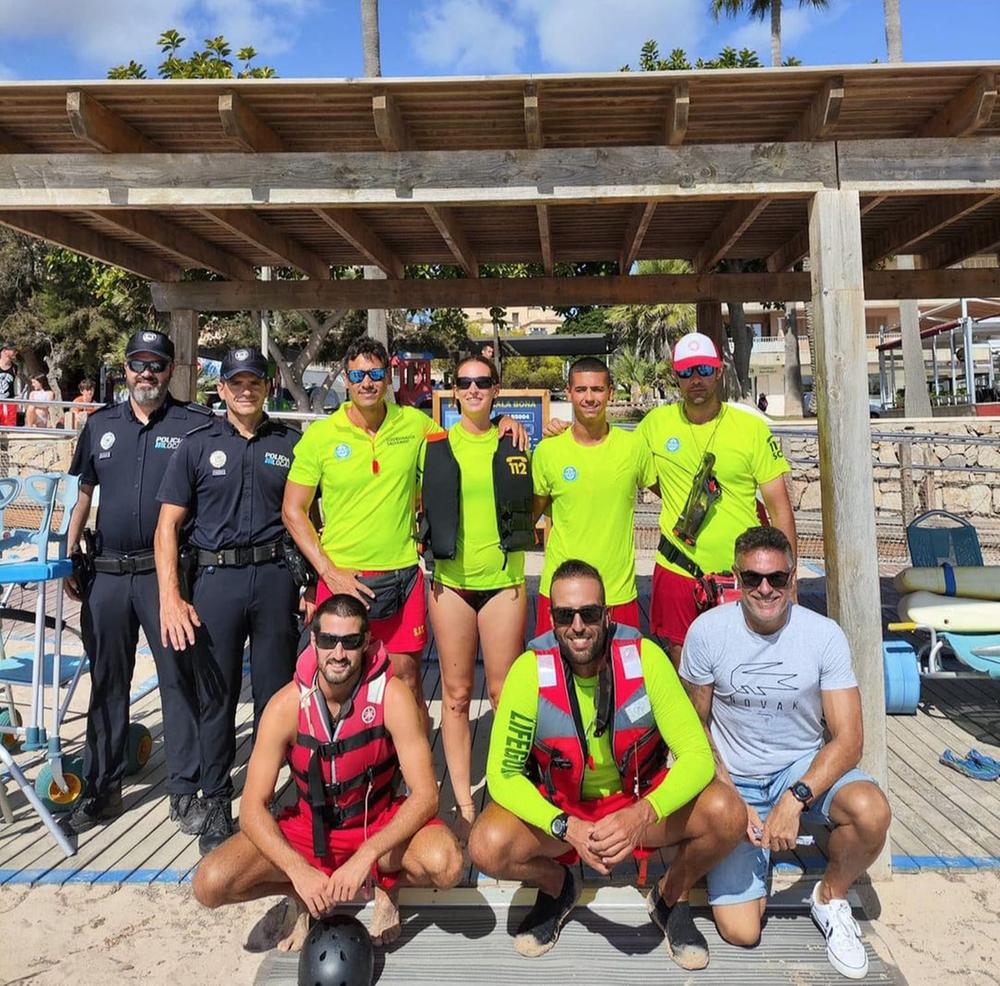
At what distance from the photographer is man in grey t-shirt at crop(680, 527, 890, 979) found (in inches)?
107

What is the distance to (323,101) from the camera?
11.2ft

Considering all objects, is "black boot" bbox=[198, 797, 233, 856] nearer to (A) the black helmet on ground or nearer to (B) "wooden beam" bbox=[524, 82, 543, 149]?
(A) the black helmet on ground

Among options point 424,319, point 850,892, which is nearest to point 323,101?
point 850,892

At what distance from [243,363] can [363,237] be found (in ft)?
7.01

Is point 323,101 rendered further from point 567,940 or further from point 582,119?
point 567,940

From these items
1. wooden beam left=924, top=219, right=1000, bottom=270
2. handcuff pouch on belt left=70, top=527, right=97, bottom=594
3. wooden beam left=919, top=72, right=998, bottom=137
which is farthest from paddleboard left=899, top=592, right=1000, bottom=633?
handcuff pouch on belt left=70, top=527, right=97, bottom=594

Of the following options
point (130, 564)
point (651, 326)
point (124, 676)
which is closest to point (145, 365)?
point (130, 564)

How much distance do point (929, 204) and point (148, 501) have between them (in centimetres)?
495

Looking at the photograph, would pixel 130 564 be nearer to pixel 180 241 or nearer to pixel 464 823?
pixel 464 823

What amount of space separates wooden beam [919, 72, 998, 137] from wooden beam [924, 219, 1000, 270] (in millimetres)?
2715

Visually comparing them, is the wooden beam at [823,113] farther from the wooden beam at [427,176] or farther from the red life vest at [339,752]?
the red life vest at [339,752]

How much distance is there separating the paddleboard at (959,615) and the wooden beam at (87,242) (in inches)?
212

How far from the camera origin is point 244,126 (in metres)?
3.40

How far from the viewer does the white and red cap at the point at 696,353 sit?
136 inches
